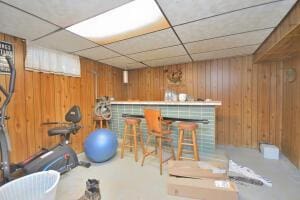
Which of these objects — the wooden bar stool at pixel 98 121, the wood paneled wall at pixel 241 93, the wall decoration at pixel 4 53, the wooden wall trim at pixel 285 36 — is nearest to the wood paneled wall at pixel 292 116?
the wood paneled wall at pixel 241 93

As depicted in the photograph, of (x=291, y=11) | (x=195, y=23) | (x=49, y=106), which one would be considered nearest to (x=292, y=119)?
(x=291, y=11)

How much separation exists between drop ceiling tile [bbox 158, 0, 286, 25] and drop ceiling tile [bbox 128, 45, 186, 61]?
107 cm

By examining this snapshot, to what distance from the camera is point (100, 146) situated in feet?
8.96

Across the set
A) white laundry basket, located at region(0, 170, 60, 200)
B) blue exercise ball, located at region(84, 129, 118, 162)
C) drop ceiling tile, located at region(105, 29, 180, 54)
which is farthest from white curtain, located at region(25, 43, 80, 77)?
white laundry basket, located at region(0, 170, 60, 200)

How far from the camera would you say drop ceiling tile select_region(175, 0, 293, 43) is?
167cm

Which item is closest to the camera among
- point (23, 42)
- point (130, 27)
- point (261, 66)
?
point (130, 27)

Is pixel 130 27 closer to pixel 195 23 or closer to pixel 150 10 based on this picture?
pixel 150 10

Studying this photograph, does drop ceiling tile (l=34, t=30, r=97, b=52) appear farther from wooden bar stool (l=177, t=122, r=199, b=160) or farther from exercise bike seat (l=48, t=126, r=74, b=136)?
wooden bar stool (l=177, t=122, r=199, b=160)

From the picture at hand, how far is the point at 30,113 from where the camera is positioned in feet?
8.38

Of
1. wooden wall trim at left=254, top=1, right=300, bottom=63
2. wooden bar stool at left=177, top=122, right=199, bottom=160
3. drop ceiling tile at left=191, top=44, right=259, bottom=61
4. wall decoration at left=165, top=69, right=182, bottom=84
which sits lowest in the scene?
wooden bar stool at left=177, top=122, right=199, bottom=160

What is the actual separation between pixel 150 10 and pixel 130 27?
0.47 m

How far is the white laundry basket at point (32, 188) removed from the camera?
1448mm

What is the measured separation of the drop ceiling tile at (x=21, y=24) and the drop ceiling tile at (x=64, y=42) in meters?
0.12

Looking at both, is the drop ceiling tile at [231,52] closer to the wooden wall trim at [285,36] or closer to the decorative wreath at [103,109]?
the wooden wall trim at [285,36]
